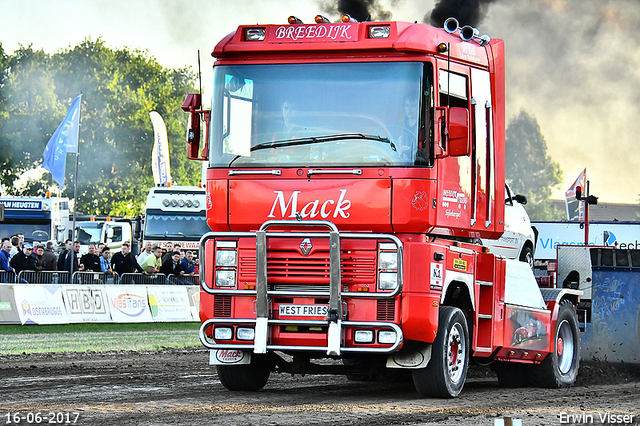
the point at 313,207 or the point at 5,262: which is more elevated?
the point at 313,207

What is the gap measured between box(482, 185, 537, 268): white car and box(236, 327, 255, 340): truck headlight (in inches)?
121

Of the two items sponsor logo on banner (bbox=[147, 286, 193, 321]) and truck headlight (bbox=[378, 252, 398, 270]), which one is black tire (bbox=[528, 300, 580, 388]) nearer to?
truck headlight (bbox=[378, 252, 398, 270])

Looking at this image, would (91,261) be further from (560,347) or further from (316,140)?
(316,140)

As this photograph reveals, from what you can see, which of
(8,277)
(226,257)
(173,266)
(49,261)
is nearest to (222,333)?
(226,257)

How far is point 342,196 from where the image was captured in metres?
10.2

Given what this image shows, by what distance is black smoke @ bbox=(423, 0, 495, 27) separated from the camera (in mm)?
13586

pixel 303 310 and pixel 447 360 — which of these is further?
pixel 447 360

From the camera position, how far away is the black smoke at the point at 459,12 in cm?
1359

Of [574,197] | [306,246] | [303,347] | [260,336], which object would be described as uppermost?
[574,197]

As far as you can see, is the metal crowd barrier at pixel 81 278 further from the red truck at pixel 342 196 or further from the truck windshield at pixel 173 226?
the red truck at pixel 342 196

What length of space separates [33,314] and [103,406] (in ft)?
39.8

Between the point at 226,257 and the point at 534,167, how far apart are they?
111 metres

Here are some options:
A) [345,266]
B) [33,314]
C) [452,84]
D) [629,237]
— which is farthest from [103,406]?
[629,237]

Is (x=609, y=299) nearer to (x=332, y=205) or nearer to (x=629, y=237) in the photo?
(x=332, y=205)
